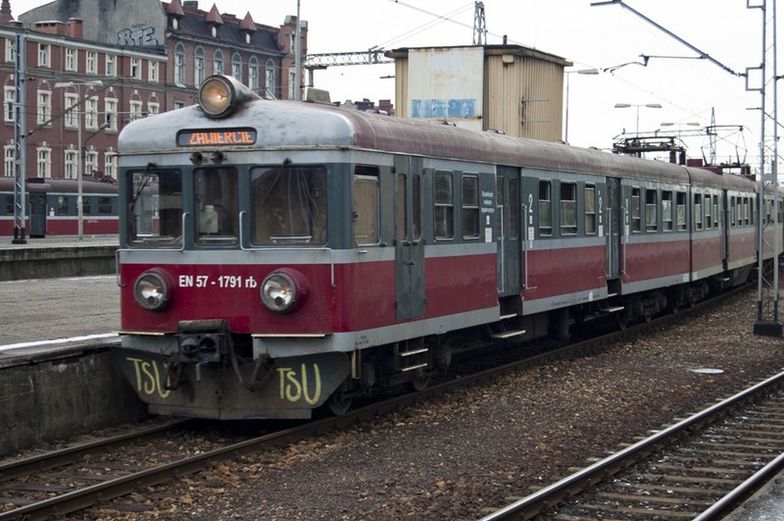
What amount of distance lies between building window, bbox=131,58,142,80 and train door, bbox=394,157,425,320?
61.6 meters

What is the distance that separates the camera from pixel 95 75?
67.8m

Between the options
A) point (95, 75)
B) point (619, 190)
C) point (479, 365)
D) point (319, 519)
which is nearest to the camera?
point (319, 519)

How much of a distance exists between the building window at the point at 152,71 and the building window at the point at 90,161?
21.3 ft

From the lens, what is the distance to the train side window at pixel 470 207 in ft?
45.4

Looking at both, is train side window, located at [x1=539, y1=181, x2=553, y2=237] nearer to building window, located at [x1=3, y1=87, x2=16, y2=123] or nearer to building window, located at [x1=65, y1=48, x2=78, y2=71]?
building window, located at [x1=3, y1=87, x2=16, y2=123]

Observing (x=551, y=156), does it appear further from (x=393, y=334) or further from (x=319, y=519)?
(x=319, y=519)

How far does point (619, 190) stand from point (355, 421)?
9450 mm

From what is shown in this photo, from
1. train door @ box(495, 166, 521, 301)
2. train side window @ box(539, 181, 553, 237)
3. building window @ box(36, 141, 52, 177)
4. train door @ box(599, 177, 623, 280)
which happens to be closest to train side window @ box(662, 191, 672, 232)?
train door @ box(599, 177, 623, 280)

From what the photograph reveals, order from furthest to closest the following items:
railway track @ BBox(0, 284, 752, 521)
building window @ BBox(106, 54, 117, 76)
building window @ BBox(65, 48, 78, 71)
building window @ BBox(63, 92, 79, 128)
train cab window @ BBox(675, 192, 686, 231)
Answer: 1. building window @ BBox(106, 54, 117, 76)
2. building window @ BBox(65, 48, 78, 71)
3. building window @ BBox(63, 92, 79, 128)
4. train cab window @ BBox(675, 192, 686, 231)
5. railway track @ BBox(0, 284, 752, 521)

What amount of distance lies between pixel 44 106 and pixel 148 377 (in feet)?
186

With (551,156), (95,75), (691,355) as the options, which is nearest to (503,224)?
(551,156)

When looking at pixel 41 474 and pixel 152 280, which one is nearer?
pixel 41 474

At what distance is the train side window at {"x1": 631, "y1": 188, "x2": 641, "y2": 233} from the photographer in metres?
20.7

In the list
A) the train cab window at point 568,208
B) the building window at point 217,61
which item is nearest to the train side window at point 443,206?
the train cab window at point 568,208
